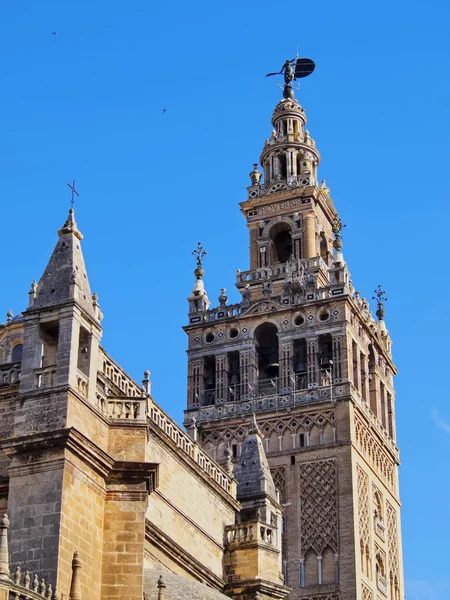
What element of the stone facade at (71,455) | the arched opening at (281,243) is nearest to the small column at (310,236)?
the arched opening at (281,243)

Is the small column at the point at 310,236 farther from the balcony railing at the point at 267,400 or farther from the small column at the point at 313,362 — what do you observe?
the balcony railing at the point at 267,400

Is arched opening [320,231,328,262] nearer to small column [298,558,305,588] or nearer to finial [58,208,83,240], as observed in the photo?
small column [298,558,305,588]

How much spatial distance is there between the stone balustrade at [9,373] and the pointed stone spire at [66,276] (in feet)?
5.05

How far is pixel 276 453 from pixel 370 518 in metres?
4.00

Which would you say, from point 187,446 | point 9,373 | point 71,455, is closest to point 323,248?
point 187,446

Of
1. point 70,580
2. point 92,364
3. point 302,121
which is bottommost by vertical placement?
point 70,580

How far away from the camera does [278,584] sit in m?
28.0

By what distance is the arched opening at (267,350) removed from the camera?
49000 millimetres

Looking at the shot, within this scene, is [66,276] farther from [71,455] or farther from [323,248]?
[323,248]

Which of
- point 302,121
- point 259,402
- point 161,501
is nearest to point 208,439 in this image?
point 259,402

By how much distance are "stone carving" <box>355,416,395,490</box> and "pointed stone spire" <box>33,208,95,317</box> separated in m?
25.3

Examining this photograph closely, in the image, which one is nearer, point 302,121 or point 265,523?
point 265,523

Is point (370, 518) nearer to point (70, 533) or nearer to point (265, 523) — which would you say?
point (265, 523)

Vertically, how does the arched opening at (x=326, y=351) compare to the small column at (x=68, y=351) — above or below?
above
